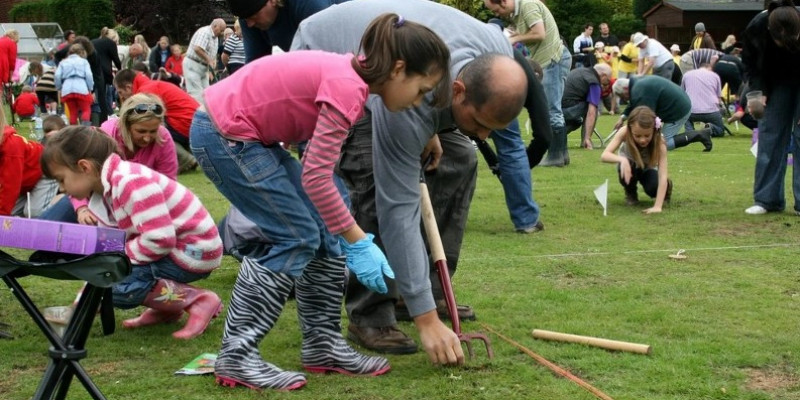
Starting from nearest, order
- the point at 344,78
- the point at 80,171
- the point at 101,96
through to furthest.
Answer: the point at 344,78, the point at 80,171, the point at 101,96

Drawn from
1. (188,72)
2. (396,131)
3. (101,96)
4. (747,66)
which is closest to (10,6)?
(101,96)

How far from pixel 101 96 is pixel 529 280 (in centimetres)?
1302

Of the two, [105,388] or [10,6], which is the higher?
[105,388]

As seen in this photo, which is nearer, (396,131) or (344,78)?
(344,78)

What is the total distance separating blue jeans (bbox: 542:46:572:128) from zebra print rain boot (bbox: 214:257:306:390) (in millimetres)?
7478

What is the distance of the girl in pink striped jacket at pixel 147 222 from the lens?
4215 millimetres

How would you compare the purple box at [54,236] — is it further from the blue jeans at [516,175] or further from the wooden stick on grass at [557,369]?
the blue jeans at [516,175]

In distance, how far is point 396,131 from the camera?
355 centimetres

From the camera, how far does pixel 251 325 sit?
360 centimetres

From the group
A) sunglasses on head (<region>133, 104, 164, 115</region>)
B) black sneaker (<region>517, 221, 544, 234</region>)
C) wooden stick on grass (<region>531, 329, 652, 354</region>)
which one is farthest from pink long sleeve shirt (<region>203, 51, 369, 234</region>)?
black sneaker (<region>517, 221, 544, 234</region>)

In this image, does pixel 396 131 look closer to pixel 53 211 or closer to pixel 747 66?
pixel 53 211

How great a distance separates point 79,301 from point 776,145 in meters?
6.46

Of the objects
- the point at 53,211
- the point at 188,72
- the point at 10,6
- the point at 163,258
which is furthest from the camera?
the point at 10,6

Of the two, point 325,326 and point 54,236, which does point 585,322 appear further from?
point 54,236
